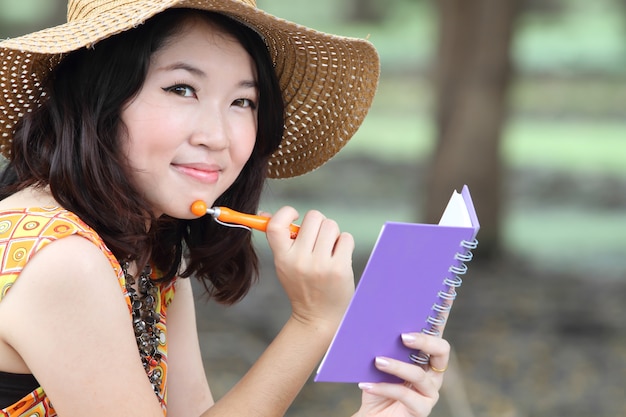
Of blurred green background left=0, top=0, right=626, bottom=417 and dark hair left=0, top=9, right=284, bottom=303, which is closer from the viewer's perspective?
A: dark hair left=0, top=9, right=284, bottom=303

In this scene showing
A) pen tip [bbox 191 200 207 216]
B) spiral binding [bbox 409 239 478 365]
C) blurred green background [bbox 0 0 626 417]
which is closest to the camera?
spiral binding [bbox 409 239 478 365]

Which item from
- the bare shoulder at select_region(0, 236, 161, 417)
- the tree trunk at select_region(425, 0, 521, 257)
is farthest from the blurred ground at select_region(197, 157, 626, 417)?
→ the bare shoulder at select_region(0, 236, 161, 417)

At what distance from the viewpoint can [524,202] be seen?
1013 centimetres

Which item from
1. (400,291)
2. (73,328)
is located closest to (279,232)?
(400,291)

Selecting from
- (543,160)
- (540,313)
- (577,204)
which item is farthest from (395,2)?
(540,313)

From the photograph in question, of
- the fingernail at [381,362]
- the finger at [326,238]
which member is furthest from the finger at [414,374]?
the finger at [326,238]

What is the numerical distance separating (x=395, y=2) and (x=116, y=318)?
16054 mm

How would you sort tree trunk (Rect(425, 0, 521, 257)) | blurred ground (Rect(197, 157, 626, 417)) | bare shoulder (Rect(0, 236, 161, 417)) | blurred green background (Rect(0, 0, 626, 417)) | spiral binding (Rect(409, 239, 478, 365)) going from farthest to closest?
tree trunk (Rect(425, 0, 521, 257))
blurred green background (Rect(0, 0, 626, 417))
blurred ground (Rect(197, 157, 626, 417))
spiral binding (Rect(409, 239, 478, 365))
bare shoulder (Rect(0, 236, 161, 417))

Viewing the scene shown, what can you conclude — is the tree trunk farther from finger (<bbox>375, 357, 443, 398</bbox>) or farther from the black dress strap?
the black dress strap

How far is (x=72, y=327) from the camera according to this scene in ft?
5.05

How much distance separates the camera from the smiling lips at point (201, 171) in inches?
67.3

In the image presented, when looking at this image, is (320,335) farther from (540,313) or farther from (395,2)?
(395,2)

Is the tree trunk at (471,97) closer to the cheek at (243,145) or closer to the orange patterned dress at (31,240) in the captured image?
the cheek at (243,145)

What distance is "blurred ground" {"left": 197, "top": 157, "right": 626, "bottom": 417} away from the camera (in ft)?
14.3
